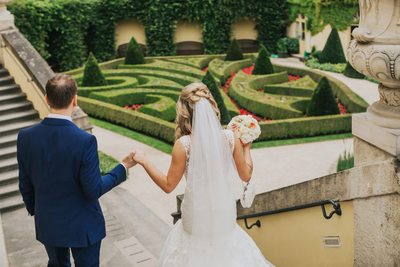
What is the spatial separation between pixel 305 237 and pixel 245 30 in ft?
87.0

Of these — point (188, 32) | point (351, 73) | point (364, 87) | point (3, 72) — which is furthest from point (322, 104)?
point (188, 32)

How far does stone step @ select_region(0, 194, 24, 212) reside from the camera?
7.04 metres

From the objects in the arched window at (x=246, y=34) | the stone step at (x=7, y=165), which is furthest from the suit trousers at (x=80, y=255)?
the arched window at (x=246, y=34)

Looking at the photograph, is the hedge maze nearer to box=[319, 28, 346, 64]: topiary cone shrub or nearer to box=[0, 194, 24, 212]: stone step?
box=[319, 28, 346, 64]: topiary cone shrub

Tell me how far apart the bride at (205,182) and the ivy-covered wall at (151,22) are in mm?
21532

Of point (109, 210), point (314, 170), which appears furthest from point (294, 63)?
point (109, 210)

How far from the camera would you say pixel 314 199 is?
4309 mm

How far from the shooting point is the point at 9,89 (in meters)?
8.86

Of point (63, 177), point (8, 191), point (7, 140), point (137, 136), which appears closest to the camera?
point (63, 177)

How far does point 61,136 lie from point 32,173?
0.33m

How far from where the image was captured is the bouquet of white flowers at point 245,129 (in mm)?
3693

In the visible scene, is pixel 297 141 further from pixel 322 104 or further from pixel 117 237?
pixel 117 237

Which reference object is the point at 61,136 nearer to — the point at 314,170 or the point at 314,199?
the point at 314,199

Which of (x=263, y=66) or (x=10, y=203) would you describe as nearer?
(x=10, y=203)
